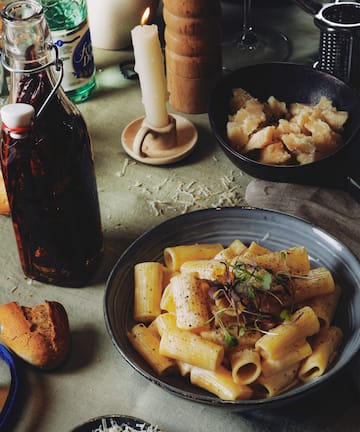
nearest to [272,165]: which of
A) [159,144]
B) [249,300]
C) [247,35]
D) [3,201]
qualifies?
[159,144]

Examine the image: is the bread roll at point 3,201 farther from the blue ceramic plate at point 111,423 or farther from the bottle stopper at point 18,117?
the blue ceramic plate at point 111,423

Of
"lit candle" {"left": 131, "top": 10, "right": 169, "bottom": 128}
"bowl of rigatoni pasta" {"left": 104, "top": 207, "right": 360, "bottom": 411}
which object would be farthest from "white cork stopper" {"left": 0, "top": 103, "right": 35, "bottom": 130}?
"lit candle" {"left": 131, "top": 10, "right": 169, "bottom": 128}

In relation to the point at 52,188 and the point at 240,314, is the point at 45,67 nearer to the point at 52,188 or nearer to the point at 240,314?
the point at 52,188

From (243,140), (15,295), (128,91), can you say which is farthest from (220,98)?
(15,295)

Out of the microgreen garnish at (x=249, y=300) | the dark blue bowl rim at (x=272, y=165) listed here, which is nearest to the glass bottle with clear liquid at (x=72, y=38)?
the dark blue bowl rim at (x=272, y=165)

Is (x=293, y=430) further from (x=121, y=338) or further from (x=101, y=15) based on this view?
(x=101, y=15)

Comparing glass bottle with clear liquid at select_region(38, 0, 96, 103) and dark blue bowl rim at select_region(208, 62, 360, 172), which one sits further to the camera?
glass bottle with clear liquid at select_region(38, 0, 96, 103)

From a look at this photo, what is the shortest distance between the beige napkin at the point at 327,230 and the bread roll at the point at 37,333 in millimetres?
289

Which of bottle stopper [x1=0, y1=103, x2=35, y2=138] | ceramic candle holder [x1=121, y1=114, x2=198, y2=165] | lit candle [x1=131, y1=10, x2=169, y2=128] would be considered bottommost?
ceramic candle holder [x1=121, y1=114, x2=198, y2=165]

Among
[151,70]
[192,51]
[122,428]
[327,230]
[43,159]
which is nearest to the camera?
[122,428]

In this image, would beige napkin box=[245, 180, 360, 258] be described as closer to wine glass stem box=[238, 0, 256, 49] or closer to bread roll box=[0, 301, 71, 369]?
bread roll box=[0, 301, 71, 369]

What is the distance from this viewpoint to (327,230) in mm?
1278

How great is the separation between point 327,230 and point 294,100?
370 mm

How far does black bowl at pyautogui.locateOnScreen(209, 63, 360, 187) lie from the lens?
1.34 meters
